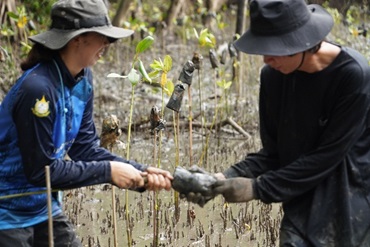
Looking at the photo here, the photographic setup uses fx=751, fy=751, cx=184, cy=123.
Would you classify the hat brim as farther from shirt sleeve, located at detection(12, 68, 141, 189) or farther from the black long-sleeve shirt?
the black long-sleeve shirt

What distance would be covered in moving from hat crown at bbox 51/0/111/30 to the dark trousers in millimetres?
903

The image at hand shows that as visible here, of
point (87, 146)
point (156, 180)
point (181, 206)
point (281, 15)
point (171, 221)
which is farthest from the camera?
point (181, 206)

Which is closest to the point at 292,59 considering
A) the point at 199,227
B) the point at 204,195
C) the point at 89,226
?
the point at 204,195

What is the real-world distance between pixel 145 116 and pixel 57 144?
509 centimetres

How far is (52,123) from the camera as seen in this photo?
10.1ft

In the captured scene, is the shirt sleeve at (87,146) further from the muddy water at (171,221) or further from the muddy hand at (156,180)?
the muddy water at (171,221)

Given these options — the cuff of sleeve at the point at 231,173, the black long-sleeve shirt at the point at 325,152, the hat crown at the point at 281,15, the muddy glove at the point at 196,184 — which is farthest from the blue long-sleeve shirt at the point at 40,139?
the hat crown at the point at 281,15

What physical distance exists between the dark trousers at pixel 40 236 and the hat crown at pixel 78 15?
2.96ft

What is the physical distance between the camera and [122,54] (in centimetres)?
1169

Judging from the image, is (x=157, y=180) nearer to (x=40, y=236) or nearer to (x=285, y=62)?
(x=40, y=236)

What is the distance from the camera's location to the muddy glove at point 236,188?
2.96 meters

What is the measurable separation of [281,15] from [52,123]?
1.02 m

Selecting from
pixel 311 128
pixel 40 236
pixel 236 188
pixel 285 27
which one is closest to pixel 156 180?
pixel 236 188

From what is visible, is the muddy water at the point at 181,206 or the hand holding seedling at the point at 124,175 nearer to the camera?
the hand holding seedling at the point at 124,175
